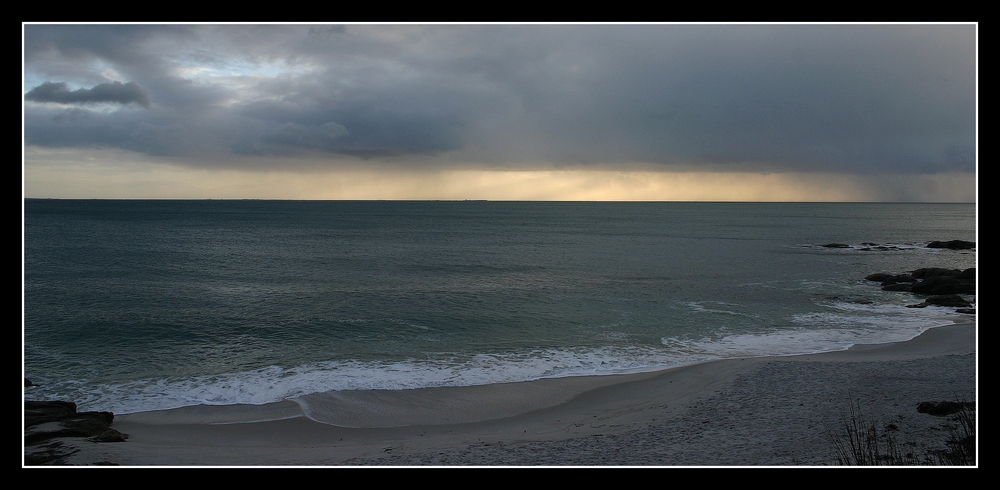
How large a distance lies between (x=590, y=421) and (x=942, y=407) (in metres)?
8.93

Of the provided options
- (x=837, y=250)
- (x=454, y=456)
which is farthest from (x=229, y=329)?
(x=837, y=250)

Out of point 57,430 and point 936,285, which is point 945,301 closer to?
point 936,285

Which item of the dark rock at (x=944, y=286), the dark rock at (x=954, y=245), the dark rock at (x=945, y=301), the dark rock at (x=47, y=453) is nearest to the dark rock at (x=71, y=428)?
the dark rock at (x=47, y=453)

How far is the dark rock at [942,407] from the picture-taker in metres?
14.3

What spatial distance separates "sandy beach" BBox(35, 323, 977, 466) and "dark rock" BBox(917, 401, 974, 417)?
273 mm

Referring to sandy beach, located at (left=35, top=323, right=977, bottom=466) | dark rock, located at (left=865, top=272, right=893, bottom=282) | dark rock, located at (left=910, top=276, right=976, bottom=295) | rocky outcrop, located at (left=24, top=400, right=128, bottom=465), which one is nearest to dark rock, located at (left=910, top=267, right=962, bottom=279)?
dark rock, located at (left=865, top=272, right=893, bottom=282)

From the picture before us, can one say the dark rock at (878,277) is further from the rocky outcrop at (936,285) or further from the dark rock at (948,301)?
the dark rock at (948,301)

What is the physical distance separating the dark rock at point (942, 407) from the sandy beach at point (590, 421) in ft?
0.89

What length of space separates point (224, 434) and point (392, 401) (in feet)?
15.9

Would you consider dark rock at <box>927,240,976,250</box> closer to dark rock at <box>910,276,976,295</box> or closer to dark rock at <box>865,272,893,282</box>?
dark rock at <box>865,272,893,282</box>

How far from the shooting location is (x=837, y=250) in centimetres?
6931

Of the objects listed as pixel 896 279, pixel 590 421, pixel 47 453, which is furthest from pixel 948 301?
pixel 47 453
